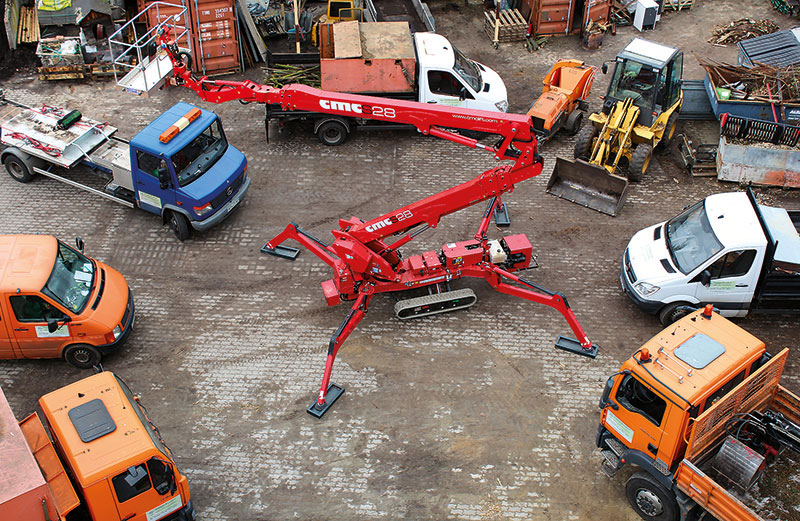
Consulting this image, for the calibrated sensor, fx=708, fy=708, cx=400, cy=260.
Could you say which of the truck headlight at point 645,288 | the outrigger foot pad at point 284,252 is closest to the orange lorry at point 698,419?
the truck headlight at point 645,288

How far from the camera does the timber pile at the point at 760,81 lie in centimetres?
1645

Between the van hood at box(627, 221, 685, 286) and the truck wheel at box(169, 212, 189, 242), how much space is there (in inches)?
346

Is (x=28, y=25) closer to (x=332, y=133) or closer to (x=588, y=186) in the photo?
(x=332, y=133)

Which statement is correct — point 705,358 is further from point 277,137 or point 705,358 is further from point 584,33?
point 584,33

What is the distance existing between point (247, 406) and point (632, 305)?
7.25 meters

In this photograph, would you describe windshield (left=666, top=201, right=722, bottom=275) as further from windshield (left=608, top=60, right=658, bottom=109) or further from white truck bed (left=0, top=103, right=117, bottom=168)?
white truck bed (left=0, top=103, right=117, bottom=168)

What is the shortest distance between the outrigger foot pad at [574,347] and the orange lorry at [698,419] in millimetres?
2573

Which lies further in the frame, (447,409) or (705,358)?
(447,409)

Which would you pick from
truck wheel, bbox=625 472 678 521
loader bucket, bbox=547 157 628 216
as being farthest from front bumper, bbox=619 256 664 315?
truck wheel, bbox=625 472 678 521

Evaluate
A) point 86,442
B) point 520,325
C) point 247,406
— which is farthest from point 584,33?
point 86,442

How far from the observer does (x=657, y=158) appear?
668 inches

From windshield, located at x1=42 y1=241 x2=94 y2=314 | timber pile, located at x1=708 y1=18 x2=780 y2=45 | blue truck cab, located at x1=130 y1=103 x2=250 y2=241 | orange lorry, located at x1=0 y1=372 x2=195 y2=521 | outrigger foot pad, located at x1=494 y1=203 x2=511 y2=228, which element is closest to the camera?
orange lorry, located at x1=0 y1=372 x2=195 y2=521

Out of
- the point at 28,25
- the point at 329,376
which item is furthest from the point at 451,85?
the point at 28,25

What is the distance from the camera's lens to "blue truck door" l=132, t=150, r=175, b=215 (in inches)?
546
